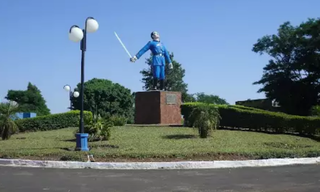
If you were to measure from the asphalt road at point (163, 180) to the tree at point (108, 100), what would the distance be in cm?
4075

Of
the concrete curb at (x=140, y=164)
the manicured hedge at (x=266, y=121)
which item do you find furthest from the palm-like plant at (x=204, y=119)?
the concrete curb at (x=140, y=164)

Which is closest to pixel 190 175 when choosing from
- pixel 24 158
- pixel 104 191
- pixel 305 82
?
pixel 104 191

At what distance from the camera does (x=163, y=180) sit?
27.9 ft

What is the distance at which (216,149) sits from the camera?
41.6 feet

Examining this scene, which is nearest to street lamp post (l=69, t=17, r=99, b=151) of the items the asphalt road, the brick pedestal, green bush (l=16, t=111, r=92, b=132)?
the asphalt road

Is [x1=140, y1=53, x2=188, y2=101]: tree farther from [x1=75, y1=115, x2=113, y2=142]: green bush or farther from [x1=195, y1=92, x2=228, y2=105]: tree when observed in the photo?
[x1=75, y1=115, x2=113, y2=142]: green bush

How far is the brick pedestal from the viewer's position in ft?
69.7

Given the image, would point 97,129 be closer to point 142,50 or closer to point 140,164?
point 140,164

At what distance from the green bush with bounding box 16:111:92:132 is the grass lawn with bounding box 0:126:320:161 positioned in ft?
18.9

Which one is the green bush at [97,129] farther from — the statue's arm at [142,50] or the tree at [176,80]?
the tree at [176,80]

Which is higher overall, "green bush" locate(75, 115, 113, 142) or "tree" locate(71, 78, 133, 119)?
"tree" locate(71, 78, 133, 119)

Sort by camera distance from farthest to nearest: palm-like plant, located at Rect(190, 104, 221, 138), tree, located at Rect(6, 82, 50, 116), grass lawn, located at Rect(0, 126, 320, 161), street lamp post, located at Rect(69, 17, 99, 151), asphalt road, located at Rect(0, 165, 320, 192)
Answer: tree, located at Rect(6, 82, 50, 116) → palm-like plant, located at Rect(190, 104, 221, 138) → street lamp post, located at Rect(69, 17, 99, 151) → grass lawn, located at Rect(0, 126, 320, 161) → asphalt road, located at Rect(0, 165, 320, 192)

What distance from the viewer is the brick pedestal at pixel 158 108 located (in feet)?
69.7

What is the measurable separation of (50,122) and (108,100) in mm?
29126
